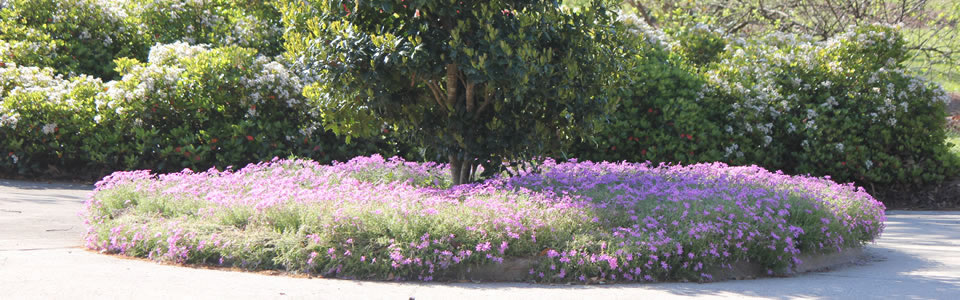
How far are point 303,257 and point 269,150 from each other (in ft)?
14.7

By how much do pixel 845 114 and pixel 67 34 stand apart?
10.6m

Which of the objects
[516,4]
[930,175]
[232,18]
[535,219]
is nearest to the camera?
[535,219]

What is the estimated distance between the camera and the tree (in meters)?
5.23

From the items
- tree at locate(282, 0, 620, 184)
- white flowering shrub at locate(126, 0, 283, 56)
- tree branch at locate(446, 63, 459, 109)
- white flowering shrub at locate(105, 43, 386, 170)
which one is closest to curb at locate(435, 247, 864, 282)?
tree at locate(282, 0, 620, 184)

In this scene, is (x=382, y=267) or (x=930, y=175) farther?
(x=930, y=175)

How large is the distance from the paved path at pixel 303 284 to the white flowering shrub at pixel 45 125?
115 inches

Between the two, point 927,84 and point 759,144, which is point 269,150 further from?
point 927,84

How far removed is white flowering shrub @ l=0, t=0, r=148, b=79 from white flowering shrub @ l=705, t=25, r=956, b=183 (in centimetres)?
844

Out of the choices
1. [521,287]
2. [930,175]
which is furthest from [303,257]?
[930,175]

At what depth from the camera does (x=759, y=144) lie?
9.30 m

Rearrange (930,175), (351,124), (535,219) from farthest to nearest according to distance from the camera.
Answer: (930,175)
(351,124)
(535,219)

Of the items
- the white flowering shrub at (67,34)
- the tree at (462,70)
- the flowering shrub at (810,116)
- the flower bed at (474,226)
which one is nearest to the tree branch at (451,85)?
the tree at (462,70)

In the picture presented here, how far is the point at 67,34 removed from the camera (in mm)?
9984

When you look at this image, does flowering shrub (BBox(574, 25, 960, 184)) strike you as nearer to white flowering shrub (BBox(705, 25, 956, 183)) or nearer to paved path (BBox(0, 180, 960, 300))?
white flowering shrub (BBox(705, 25, 956, 183))
